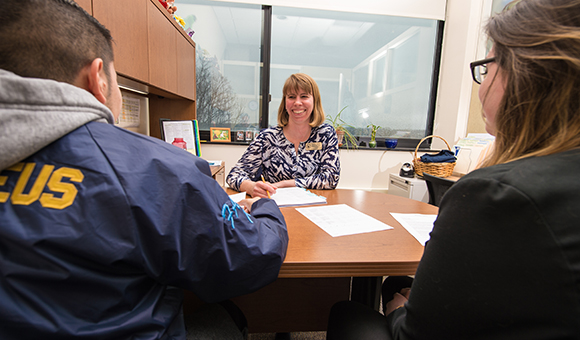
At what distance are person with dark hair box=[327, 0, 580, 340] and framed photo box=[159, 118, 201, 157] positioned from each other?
2.12 metres

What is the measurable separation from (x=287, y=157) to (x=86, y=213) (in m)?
1.47

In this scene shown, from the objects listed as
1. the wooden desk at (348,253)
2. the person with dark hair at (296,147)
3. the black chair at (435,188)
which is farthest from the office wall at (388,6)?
the wooden desk at (348,253)

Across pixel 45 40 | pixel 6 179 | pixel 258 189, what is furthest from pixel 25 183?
pixel 258 189

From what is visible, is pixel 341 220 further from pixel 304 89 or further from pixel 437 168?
pixel 437 168

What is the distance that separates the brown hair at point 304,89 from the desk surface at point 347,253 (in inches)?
41.9

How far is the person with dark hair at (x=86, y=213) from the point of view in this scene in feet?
1.20

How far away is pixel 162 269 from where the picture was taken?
46 cm

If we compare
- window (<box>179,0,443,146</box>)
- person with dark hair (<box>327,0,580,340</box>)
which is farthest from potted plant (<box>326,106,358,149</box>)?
person with dark hair (<box>327,0,580,340</box>)

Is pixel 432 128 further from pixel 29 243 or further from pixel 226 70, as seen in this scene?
pixel 29 243

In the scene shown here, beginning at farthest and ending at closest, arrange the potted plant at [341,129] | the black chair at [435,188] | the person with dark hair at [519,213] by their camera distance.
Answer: the potted plant at [341,129]
the black chair at [435,188]
the person with dark hair at [519,213]

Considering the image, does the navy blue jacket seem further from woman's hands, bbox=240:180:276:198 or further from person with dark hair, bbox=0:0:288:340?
woman's hands, bbox=240:180:276:198

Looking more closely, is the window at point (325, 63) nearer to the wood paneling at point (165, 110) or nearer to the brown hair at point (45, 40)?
the wood paneling at point (165, 110)

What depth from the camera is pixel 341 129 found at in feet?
10.7

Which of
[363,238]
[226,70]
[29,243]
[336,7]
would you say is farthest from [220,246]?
[336,7]
